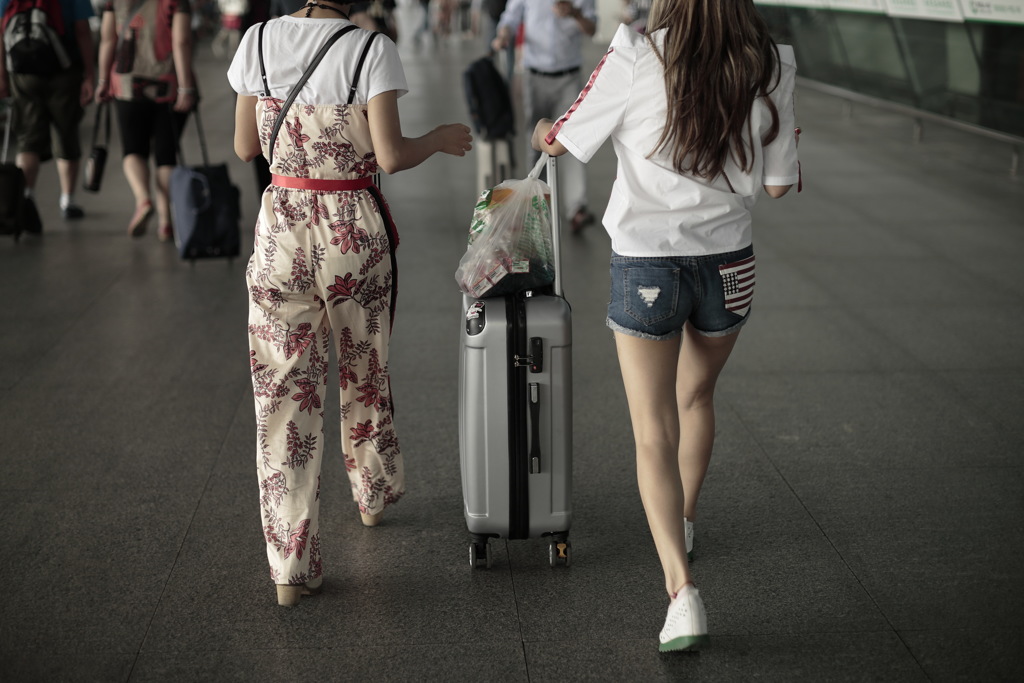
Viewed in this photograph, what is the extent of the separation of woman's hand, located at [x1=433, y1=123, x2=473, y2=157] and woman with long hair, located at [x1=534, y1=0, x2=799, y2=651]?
0.31 meters

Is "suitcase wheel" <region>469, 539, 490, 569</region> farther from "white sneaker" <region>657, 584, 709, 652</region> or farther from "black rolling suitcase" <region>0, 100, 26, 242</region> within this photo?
"black rolling suitcase" <region>0, 100, 26, 242</region>

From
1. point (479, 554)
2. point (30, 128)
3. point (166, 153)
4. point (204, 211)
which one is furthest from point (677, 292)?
point (30, 128)

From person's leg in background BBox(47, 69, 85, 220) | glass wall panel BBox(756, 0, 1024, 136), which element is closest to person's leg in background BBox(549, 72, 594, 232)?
glass wall panel BBox(756, 0, 1024, 136)

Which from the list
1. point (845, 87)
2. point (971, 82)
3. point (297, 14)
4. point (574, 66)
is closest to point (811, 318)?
point (574, 66)

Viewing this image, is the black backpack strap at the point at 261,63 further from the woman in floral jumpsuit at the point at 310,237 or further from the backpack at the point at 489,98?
the backpack at the point at 489,98

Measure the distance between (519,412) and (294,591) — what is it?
83 centimetres

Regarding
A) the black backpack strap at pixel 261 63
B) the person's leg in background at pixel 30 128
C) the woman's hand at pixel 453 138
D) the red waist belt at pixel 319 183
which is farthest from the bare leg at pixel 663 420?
the person's leg in background at pixel 30 128

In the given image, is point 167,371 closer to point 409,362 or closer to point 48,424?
point 48,424

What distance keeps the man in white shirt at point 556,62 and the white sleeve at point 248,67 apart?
4.55 metres

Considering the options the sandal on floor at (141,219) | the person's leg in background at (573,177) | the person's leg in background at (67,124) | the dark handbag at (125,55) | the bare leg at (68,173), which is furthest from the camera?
the bare leg at (68,173)

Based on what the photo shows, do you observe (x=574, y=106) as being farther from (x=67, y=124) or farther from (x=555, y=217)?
(x=67, y=124)

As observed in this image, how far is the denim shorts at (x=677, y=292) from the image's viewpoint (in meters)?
2.69

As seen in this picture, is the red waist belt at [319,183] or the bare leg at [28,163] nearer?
the red waist belt at [319,183]

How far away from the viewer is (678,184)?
8.61 feet
